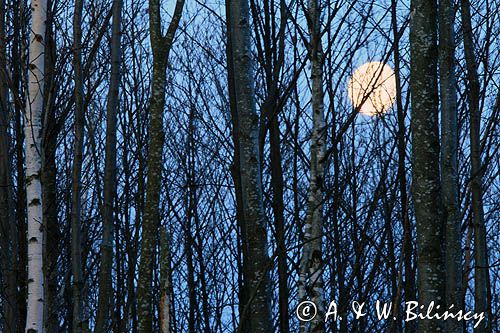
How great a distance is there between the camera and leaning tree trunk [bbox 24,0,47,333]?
5.73 m

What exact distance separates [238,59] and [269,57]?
253cm

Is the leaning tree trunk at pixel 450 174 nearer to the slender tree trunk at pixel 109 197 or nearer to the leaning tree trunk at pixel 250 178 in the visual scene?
the leaning tree trunk at pixel 250 178

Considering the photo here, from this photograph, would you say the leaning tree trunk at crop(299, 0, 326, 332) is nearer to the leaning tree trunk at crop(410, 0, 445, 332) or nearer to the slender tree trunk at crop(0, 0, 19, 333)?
the leaning tree trunk at crop(410, 0, 445, 332)

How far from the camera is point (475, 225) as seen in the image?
19.5ft

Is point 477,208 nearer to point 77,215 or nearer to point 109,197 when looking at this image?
point 109,197

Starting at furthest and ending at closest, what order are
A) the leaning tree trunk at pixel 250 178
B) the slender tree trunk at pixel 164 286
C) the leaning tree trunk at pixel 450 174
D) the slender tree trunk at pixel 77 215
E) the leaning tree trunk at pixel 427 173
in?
the slender tree trunk at pixel 77 215 < the slender tree trunk at pixel 164 286 < the leaning tree trunk at pixel 250 178 < the leaning tree trunk at pixel 450 174 < the leaning tree trunk at pixel 427 173

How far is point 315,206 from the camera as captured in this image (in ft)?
18.8

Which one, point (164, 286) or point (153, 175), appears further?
point (153, 175)

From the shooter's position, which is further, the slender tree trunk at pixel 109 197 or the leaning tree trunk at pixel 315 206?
the slender tree trunk at pixel 109 197

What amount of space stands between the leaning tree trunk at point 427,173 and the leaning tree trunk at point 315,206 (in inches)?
92.9

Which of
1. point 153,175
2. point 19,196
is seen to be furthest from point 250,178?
point 19,196

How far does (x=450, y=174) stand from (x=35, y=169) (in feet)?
11.5

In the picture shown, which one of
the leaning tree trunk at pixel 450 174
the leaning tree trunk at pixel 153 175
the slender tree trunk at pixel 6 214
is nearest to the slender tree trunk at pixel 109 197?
the leaning tree trunk at pixel 153 175

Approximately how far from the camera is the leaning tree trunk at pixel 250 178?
151 inches
